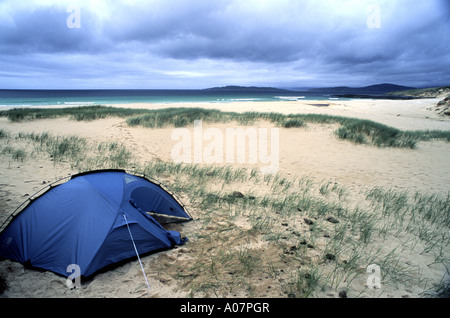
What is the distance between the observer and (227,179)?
8125 mm

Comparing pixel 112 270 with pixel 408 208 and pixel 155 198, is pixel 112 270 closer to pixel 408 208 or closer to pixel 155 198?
pixel 155 198

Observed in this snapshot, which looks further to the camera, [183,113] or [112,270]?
[183,113]

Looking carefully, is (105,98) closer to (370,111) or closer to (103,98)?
(103,98)

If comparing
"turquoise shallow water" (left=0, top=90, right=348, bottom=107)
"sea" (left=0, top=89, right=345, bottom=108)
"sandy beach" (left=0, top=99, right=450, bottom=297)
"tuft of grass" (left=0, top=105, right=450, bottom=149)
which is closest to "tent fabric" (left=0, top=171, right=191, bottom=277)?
"sandy beach" (left=0, top=99, right=450, bottom=297)

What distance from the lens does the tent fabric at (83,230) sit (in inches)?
145

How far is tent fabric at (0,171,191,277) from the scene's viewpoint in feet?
12.1

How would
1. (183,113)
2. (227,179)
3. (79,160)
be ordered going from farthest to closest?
(183,113) < (79,160) < (227,179)

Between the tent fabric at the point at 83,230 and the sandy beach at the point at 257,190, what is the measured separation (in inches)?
8.1

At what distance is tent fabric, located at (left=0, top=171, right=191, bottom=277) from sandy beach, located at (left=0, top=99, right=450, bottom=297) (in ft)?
0.67

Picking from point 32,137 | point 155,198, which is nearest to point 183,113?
point 32,137

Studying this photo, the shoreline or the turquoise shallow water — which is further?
the turquoise shallow water

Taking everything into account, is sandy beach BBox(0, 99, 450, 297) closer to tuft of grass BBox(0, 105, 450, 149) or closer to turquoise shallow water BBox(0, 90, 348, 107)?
tuft of grass BBox(0, 105, 450, 149)

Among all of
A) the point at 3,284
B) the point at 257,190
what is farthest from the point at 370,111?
the point at 3,284
